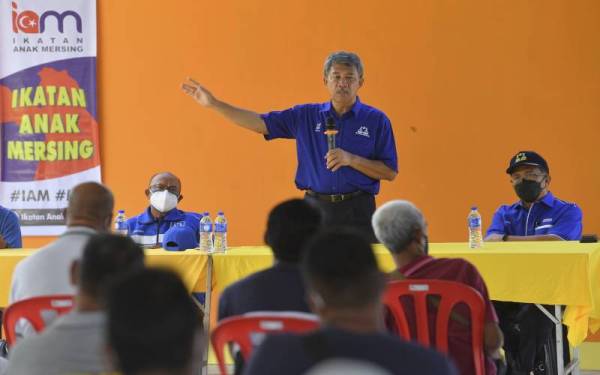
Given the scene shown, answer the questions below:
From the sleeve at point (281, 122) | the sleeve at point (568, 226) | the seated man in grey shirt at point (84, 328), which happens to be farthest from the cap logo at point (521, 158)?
the seated man in grey shirt at point (84, 328)

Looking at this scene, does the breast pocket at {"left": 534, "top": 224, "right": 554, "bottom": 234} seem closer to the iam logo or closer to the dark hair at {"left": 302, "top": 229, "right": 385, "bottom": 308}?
the dark hair at {"left": 302, "top": 229, "right": 385, "bottom": 308}

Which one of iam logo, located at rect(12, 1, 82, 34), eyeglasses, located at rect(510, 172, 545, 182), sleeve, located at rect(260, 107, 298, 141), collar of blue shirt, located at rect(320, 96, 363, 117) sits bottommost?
eyeglasses, located at rect(510, 172, 545, 182)

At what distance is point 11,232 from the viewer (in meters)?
4.88

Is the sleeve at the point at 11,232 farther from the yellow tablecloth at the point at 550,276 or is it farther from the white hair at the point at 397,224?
the white hair at the point at 397,224

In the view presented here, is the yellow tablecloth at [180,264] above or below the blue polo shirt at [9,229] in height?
below

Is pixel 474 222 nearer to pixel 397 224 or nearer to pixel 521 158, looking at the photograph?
pixel 521 158

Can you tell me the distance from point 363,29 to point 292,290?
366 cm

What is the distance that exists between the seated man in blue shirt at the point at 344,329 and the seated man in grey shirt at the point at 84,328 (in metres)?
0.35

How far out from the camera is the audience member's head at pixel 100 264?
1.87 metres

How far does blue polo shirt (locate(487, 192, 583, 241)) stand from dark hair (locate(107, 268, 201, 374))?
363 cm

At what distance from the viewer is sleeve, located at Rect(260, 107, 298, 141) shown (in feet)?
15.3

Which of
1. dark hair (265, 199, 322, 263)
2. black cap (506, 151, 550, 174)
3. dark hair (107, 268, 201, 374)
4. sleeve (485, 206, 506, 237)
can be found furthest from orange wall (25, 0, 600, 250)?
dark hair (107, 268, 201, 374)

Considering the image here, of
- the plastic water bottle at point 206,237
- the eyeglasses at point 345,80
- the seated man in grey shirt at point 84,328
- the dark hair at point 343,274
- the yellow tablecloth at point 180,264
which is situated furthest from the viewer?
the eyeglasses at point 345,80

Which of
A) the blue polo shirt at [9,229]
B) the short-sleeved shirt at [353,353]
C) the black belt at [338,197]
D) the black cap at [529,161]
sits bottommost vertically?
the short-sleeved shirt at [353,353]
